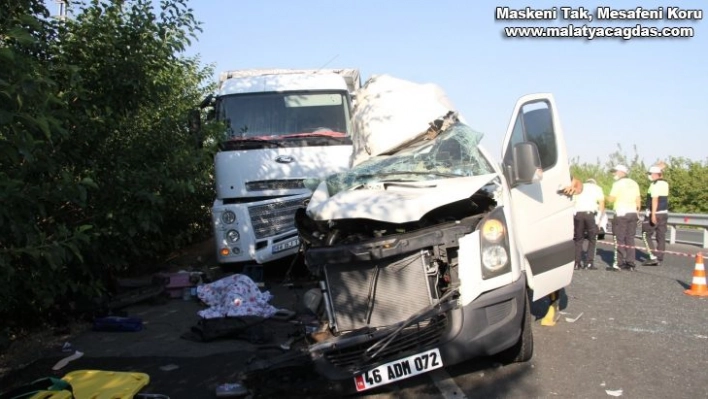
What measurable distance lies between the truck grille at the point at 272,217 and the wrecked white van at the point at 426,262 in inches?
150

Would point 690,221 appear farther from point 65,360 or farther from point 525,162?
point 65,360

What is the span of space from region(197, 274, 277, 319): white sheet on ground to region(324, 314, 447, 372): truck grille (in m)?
2.98

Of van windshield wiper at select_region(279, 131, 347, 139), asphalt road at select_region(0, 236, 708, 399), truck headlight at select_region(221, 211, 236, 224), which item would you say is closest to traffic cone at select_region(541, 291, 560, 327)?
asphalt road at select_region(0, 236, 708, 399)

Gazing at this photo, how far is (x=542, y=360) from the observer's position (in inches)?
210

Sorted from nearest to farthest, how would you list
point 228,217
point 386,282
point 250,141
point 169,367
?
point 386,282, point 169,367, point 228,217, point 250,141

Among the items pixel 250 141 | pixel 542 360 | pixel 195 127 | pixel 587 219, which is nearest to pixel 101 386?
pixel 542 360

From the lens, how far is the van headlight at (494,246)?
4469 mm

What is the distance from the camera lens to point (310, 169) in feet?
30.5

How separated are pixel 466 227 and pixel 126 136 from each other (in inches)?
163

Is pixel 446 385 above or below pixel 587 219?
below

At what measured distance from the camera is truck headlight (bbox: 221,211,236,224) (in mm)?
9062

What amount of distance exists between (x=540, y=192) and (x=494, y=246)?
4.72 ft

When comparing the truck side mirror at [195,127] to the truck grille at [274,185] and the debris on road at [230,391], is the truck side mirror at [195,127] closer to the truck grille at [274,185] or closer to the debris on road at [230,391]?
the truck grille at [274,185]

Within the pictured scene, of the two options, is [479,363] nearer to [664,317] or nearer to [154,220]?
[664,317]
